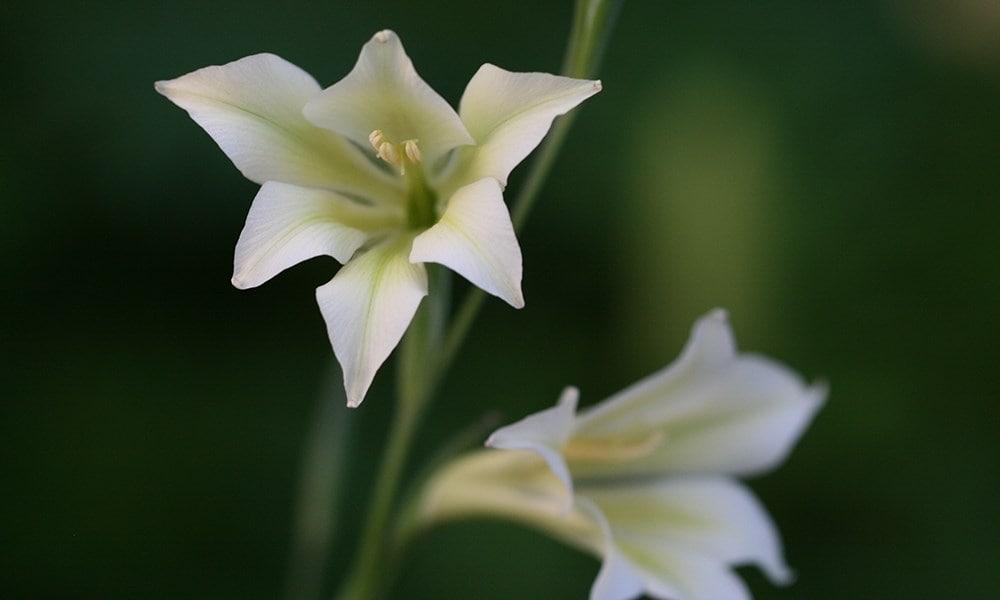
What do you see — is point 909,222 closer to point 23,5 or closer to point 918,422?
point 918,422

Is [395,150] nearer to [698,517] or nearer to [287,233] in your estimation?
[287,233]

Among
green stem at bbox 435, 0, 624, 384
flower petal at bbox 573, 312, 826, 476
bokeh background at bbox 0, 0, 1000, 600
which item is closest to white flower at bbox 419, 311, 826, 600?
flower petal at bbox 573, 312, 826, 476

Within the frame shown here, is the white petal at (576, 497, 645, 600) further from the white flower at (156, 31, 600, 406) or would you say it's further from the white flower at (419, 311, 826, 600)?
the white flower at (156, 31, 600, 406)

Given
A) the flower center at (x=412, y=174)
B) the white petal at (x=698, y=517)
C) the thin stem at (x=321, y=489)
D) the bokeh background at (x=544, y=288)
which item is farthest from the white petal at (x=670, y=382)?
the bokeh background at (x=544, y=288)

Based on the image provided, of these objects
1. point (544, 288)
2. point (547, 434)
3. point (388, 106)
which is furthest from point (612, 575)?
point (544, 288)

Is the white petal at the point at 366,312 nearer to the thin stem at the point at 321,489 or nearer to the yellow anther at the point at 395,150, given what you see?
the yellow anther at the point at 395,150

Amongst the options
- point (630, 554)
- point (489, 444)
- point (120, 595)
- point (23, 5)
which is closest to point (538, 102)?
point (489, 444)

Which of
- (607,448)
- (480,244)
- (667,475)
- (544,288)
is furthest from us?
(544,288)

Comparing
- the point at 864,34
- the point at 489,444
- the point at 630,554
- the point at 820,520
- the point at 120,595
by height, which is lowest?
the point at 120,595
